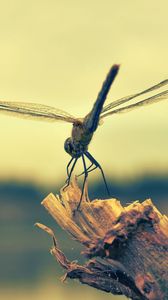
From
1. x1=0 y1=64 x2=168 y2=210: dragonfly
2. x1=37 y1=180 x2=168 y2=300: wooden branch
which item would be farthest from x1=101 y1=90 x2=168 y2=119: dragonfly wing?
x1=37 y1=180 x2=168 y2=300: wooden branch

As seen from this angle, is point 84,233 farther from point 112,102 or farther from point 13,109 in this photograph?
point 13,109

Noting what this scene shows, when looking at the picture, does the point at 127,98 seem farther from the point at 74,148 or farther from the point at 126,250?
the point at 126,250

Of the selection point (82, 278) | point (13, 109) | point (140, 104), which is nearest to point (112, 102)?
point (140, 104)

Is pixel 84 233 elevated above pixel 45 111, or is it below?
below

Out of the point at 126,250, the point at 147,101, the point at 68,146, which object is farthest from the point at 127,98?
the point at 126,250

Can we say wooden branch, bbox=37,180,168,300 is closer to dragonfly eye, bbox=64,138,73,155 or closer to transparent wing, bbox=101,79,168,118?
dragonfly eye, bbox=64,138,73,155

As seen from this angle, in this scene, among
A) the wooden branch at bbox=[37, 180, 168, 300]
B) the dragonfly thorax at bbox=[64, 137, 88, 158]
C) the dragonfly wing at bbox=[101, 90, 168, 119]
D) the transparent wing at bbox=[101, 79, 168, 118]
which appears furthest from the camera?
the dragonfly wing at bbox=[101, 90, 168, 119]

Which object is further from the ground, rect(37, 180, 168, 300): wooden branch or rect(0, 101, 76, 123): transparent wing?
rect(0, 101, 76, 123): transparent wing
